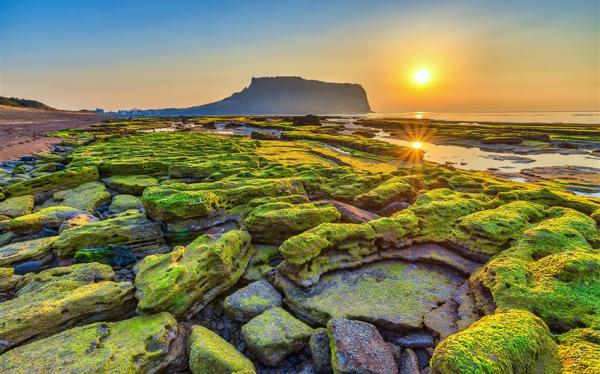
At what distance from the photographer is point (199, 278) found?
26.5 ft

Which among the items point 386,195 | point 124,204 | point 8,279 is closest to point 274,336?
point 8,279

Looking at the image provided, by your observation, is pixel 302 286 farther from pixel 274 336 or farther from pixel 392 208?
pixel 392 208

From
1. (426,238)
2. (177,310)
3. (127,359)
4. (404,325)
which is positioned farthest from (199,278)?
(426,238)

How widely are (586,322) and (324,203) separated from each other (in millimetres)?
8071

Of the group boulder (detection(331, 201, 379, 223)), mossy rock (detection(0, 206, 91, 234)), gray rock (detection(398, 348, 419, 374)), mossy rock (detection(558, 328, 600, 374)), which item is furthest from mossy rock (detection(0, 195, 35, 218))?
mossy rock (detection(558, 328, 600, 374))

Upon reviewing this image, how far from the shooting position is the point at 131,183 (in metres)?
17.9

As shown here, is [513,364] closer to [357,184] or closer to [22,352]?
[22,352]

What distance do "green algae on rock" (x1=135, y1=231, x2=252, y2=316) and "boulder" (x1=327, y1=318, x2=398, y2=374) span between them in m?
3.29

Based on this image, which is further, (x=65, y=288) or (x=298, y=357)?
(x=65, y=288)

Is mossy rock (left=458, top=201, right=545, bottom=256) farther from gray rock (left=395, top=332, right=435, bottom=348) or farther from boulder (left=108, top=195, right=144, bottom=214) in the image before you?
boulder (left=108, top=195, right=144, bottom=214)

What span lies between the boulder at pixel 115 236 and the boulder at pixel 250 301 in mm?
4253

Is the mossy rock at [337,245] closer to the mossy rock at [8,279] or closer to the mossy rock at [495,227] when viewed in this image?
the mossy rock at [495,227]

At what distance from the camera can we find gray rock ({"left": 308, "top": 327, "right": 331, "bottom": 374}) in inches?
244

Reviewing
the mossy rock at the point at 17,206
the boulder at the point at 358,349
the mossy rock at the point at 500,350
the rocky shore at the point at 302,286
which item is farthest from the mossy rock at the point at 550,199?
the mossy rock at the point at 17,206
